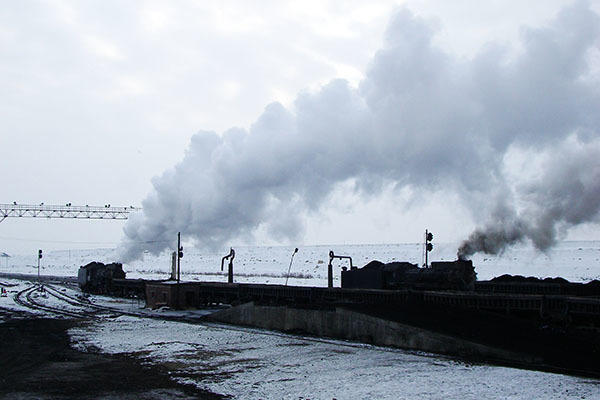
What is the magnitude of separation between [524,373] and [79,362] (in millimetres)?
13201

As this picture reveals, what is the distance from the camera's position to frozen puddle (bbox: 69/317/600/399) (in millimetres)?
13766

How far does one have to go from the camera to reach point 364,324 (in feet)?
73.5

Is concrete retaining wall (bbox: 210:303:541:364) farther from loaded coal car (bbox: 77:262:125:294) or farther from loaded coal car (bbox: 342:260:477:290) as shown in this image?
loaded coal car (bbox: 77:262:125:294)

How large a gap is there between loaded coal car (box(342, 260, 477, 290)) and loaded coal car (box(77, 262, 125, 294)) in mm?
26983

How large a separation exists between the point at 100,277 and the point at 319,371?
4293 centimetres

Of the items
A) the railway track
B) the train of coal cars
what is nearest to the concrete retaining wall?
the train of coal cars

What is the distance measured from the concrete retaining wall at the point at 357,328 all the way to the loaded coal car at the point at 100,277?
2724 cm

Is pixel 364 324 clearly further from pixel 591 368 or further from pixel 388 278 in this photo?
pixel 388 278

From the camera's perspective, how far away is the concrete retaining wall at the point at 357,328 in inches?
739

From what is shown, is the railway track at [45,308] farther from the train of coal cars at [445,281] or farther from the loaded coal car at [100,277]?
the train of coal cars at [445,281]

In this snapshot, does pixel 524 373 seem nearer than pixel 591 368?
Yes

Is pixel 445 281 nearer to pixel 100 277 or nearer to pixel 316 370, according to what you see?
pixel 316 370

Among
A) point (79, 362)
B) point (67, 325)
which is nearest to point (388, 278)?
point (67, 325)

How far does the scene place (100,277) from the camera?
5456cm
